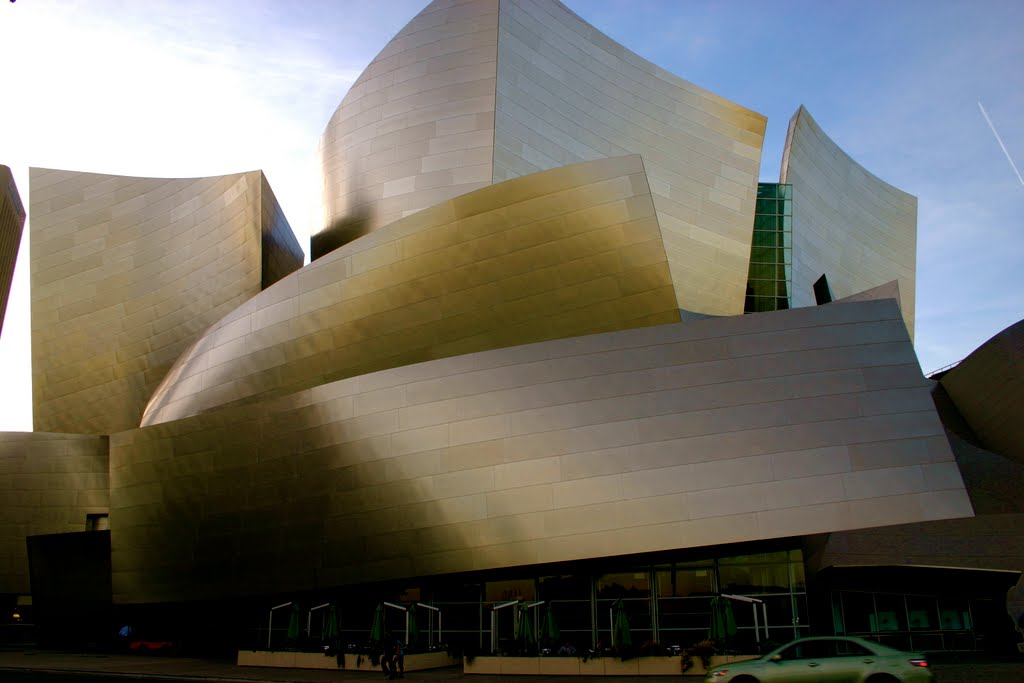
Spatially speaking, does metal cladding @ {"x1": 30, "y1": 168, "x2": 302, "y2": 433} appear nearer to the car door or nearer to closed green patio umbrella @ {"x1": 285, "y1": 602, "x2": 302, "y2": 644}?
closed green patio umbrella @ {"x1": 285, "y1": 602, "x2": 302, "y2": 644}

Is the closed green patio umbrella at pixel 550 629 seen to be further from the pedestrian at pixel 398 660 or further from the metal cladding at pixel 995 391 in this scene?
the metal cladding at pixel 995 391

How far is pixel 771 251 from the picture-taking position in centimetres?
3102

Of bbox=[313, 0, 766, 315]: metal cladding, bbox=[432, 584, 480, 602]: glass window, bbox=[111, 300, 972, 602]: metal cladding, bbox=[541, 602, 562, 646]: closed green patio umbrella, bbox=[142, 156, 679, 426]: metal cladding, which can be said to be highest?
bbox=[313, 0, 766, 315]: metal cladding

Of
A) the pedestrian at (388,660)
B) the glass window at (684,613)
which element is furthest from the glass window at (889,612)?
the pedestrian at (388,660)

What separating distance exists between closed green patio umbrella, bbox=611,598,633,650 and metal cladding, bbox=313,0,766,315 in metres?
10.2

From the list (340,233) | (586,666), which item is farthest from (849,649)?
(340,233)

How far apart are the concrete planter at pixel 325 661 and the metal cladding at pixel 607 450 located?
5.14 feet

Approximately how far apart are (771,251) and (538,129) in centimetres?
925

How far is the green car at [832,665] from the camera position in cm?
1138

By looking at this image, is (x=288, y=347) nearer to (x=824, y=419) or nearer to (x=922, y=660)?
(x=824, y=419)

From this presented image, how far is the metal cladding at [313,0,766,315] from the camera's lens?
1080 inches

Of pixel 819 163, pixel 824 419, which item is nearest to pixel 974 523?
pixel 824 419

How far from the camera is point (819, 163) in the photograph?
110ft

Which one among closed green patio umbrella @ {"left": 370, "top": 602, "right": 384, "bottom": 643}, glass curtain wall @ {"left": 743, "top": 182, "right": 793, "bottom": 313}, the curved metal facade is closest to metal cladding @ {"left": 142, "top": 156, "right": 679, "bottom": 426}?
the curved metal facade
